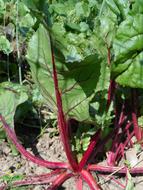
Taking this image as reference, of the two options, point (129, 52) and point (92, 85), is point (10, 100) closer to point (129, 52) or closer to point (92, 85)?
point (92, 85)

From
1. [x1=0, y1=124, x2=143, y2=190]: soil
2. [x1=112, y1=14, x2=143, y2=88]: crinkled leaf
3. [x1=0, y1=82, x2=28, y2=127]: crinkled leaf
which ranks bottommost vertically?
[x1=0, y1=124, x2=143, y2=190]: soil

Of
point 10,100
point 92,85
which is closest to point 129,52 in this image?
point 92,85

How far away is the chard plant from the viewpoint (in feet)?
6.77

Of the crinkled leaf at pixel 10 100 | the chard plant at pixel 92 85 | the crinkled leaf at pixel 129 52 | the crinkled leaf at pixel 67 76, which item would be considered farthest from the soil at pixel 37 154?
the crinkled leaf at pixel 129 52

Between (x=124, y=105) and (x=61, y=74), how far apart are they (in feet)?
1.85

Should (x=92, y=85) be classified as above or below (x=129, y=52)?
below

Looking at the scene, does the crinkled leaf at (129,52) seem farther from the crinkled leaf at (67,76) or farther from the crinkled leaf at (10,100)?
the crinkled leaf at (10,100)

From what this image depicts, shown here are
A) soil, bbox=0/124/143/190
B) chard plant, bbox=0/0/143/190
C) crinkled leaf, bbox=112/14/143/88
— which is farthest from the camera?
soil, bbox=0/124/143/190

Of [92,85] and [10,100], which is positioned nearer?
[92,85]

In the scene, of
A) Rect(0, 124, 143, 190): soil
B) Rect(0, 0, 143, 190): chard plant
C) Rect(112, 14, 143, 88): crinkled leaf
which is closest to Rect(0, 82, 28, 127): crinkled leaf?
Rect(0, 0, 143, 190): chard plant

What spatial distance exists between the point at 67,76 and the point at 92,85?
116 millimetres

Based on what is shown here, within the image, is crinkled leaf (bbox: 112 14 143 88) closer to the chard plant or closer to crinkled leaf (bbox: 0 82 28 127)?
the chard plant

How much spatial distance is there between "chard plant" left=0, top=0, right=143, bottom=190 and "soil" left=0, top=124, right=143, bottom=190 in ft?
0.13

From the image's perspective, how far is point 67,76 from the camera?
6.98 ft
